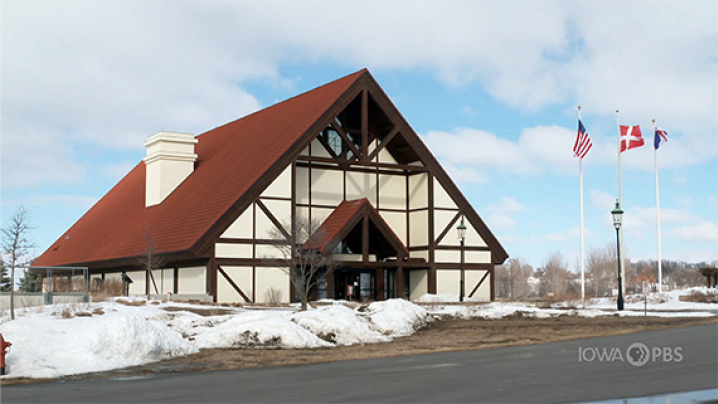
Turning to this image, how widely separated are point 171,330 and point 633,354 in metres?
11.6

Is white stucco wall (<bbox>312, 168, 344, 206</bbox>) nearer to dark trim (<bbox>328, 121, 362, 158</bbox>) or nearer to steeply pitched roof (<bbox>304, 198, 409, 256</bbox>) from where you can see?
steeply pitched roof (<bbox>304, 198, 409, 256</bbox>)

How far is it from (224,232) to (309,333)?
55.9ft

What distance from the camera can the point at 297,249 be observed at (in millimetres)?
38500

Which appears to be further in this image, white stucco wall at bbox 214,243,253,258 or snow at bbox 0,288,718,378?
white stucco wall at bbox 214,243,253,258

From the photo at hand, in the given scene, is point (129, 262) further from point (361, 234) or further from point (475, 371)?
point (475, 371)

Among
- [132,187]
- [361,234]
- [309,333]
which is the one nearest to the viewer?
[309,333]

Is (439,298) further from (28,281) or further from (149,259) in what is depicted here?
(28,281)

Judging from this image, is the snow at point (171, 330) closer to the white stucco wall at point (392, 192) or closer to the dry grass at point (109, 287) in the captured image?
the dry grass at point (109, 287)

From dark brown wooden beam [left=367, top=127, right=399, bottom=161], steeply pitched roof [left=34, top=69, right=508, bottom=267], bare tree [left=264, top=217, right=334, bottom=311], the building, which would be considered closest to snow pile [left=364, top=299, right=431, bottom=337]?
bare tree [left=264, top=217, right=334, bottom=311]

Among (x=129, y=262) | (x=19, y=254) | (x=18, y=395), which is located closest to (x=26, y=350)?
(x=18, y=395)

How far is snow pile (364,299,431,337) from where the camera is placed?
26109mm

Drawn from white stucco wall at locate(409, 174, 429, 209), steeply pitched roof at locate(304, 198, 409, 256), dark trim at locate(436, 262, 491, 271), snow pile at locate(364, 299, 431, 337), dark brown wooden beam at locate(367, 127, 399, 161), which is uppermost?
dark brown wooden beam at locate(367, 127, 399, 161)

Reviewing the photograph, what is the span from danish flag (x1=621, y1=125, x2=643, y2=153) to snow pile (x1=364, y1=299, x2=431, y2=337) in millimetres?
23739

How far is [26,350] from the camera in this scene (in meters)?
18.2
